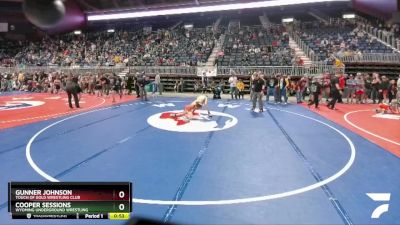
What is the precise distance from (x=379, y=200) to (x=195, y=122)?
22.5 feet

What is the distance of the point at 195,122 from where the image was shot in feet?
35.9

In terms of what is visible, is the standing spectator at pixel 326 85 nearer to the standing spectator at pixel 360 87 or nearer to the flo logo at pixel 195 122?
the standing spectator at pixel 360 87

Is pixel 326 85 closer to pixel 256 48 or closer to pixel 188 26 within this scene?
pixel 256 48

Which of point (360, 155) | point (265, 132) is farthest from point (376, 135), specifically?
point (265, 132)

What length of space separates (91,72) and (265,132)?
19567 millimetres

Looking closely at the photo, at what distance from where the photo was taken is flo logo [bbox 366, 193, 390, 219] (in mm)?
4352

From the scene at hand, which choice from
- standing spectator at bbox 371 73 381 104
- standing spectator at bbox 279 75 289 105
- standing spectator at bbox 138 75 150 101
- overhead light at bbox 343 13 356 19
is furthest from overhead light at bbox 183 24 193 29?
standing spectator at bbox 371 73 381 104

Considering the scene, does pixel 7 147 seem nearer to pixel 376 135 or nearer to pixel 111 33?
pixel 376 135

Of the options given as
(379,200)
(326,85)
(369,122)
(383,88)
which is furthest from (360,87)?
(379,200)

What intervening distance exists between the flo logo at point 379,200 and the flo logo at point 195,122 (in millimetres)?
5422

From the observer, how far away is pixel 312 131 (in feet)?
31.9

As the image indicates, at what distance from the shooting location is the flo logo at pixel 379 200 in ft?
14.3

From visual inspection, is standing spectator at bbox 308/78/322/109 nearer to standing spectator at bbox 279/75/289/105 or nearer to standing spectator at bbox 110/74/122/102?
standing spectator at bbox 279/75/289/105
